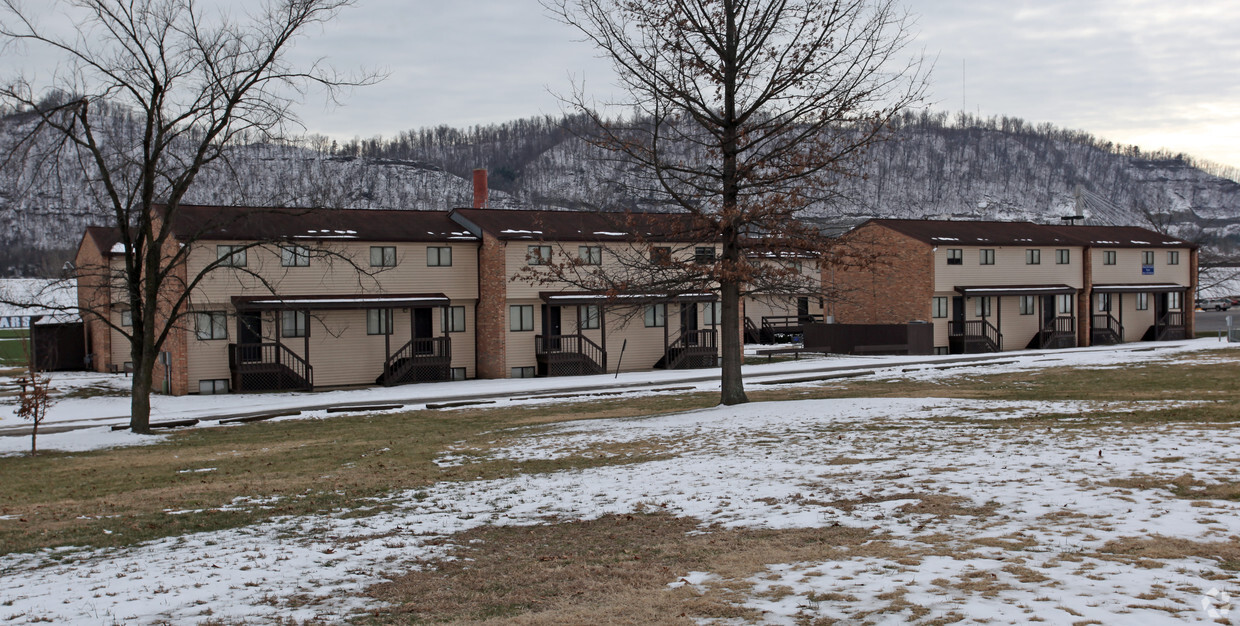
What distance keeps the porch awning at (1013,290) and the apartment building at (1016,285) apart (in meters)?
0.06

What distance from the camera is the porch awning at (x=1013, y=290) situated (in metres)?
47.7

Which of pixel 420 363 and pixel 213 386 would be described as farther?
pixel 420 363

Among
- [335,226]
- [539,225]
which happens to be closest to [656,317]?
[539,225]

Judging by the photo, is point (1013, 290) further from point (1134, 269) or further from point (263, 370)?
A: point (263, 370)

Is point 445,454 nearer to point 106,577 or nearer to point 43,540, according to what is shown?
point 43,540

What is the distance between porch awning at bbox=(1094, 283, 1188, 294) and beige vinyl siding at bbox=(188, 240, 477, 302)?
35.5m

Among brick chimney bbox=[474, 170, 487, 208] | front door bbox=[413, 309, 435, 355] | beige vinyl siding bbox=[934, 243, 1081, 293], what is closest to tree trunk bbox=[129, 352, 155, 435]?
front door bbox=[413, 309, 435, 355]

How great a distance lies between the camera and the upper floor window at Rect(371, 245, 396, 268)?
36375 millimetres

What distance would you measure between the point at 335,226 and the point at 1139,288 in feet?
143

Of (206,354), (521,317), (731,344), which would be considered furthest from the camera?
(521,317)

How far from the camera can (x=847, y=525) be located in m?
8.92

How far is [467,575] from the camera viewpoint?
7.91 m

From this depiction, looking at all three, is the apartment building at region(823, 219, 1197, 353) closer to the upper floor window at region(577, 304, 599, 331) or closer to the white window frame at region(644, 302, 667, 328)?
the white window frame at region(644, 302, 667, 328)

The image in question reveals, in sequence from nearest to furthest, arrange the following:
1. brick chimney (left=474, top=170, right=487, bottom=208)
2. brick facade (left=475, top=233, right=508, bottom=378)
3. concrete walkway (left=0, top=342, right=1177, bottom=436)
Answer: concrete walkway (left=0, top=342, right=1177, bottom=436)
brick facade (left=475, top=233, right=508, bottom=378)
brick chimney (left=474, top=170, right=487, bottom=208)
